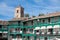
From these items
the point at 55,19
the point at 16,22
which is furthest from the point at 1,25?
the point at 55,19

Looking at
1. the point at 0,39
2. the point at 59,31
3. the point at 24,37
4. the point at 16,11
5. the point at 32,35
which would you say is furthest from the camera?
the point at 16,11

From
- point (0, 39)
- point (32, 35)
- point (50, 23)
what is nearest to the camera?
point (50, 23)

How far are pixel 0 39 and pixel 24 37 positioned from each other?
10122mm

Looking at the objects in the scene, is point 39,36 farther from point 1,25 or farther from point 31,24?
point 1,25

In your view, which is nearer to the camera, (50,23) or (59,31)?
(59,31)

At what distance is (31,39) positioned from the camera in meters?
67.4

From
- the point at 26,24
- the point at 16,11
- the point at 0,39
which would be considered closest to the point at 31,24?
the point at 26,24

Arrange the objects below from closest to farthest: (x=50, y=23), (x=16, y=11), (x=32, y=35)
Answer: (x=50, y=23) < (x=32, y=35) < (x=16, y=11)

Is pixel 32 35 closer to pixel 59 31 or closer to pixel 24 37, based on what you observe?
pixel 24 37

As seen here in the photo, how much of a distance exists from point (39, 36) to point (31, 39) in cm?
551

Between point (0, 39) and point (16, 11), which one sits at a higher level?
point (16, 11)

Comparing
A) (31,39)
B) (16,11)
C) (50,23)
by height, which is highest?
(16,11)

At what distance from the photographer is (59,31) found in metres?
56.8

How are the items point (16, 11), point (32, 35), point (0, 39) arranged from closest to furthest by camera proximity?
point (32, 35) → point (0, 39) → point (16, 11)
